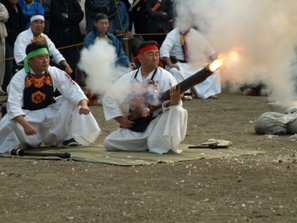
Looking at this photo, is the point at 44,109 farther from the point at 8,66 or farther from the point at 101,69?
the point at 8,66

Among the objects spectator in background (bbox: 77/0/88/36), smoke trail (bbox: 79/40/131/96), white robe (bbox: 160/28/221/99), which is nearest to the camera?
smoke trail (bbox: 79/40/131/96)

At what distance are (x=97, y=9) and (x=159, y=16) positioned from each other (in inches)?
46.7

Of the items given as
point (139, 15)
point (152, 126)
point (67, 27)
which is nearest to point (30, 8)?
point (67, 27)

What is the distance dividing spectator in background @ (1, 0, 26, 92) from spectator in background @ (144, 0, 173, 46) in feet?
7.42

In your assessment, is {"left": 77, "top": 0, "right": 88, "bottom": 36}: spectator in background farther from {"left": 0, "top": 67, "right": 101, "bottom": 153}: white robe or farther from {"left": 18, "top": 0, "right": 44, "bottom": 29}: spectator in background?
{"left": 0, "top": 67, "right": 101, "bottom": 153}: white robe

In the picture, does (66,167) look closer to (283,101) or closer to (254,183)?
(254,183)

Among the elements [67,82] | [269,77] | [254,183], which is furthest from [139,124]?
[254,183]

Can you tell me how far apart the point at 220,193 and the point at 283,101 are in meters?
5.80

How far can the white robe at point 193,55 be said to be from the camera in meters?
11.4

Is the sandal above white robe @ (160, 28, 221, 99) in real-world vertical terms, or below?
below

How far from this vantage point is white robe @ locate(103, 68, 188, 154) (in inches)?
397

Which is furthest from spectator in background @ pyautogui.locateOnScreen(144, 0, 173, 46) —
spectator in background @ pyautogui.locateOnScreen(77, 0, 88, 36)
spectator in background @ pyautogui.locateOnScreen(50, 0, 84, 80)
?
spectator in background @ pyautogui.locateOnScreen(50, 0, 84, 80)

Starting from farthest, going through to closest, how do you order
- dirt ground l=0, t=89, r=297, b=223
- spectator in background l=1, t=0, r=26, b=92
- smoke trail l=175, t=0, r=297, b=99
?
spectator in background l=1, t=0, r=26, b=92 < smoke trail l=175, t=0, r=297, b=99 < dirt ground l=0, t=89, r=297, b=223

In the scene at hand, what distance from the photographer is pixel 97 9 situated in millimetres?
16062
